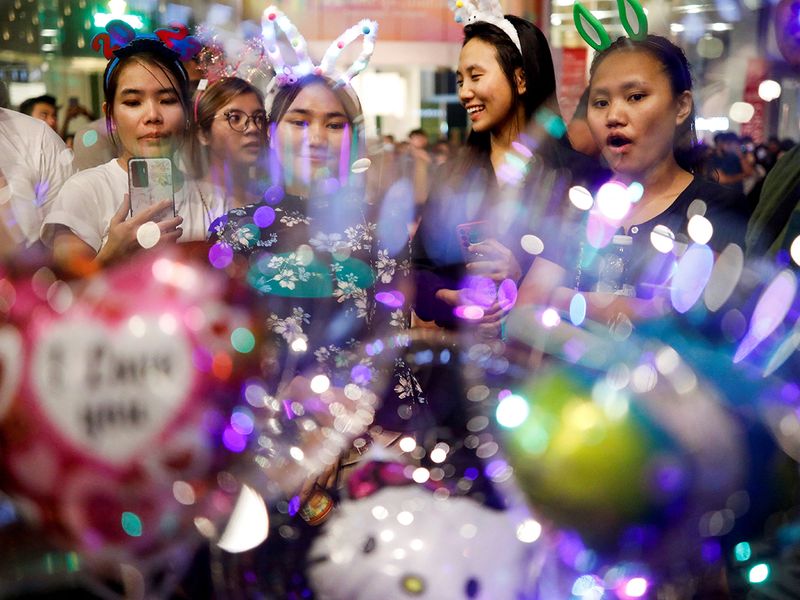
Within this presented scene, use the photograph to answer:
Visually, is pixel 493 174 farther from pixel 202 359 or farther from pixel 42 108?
pixel 42 108

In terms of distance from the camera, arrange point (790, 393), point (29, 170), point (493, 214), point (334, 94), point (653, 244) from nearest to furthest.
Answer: point (790, 393), point (653, 244), point (334, 94), point (493, 214), point (29, 170)

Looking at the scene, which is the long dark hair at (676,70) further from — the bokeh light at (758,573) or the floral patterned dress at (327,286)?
the bokeh light at (758,573)

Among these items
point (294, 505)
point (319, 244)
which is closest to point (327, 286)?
point (319, 244)

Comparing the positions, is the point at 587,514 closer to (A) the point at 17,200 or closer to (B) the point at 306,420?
(B) the point at 306,420

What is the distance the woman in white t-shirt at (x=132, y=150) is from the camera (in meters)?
1.56

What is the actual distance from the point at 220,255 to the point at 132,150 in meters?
0.32

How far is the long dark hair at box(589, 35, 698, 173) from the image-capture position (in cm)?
151

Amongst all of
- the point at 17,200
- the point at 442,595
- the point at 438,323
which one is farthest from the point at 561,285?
the point at 17,200

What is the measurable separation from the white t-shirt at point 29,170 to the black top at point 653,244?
3.44ft

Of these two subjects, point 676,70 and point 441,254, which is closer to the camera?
point 676,70

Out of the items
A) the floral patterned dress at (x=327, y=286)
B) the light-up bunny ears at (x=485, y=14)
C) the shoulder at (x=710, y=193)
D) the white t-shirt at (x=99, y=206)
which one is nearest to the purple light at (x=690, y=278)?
the shoulder at (x=710, y=193)

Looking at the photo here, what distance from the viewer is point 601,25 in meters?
1.60

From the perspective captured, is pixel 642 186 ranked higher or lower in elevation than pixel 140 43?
lower

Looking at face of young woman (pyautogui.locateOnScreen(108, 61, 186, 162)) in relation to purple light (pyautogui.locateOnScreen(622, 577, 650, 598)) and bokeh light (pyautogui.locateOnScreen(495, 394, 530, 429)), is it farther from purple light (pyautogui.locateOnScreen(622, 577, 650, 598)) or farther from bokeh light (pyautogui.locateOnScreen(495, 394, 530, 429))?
purple light (pyautogui.locateOnScreen(622, 577, 650, 598))
